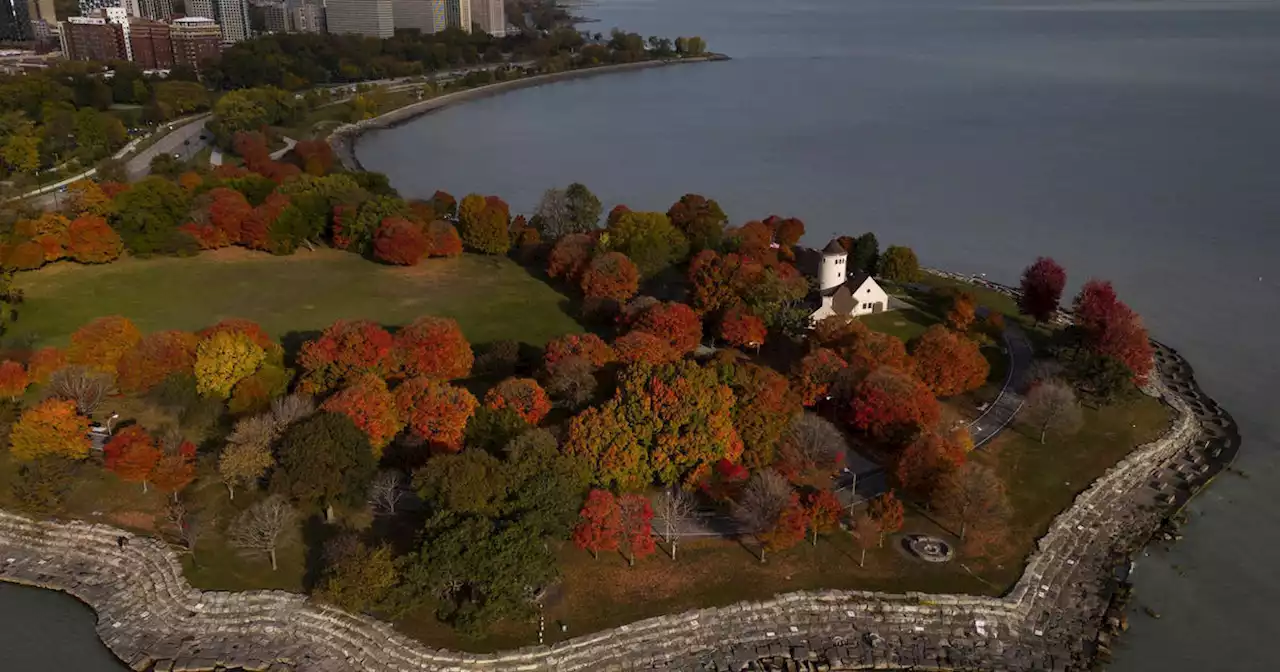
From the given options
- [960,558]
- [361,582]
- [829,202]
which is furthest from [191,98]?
[960,558]

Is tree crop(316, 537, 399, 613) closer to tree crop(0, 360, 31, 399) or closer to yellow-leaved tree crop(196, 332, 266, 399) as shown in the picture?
yellow-leaved tree crop(196, 332, 266, 399)

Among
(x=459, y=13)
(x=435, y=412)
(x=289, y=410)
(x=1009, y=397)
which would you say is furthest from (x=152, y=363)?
(x=459, y=13)

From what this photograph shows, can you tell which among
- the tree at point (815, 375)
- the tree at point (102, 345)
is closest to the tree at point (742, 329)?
the tree at point (815, 375)

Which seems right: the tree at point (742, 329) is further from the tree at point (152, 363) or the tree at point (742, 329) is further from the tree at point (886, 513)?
the tree at point (152, 363)

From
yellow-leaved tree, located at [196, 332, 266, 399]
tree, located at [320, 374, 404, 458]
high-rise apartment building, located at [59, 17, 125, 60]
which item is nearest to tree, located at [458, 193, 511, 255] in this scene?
yellow-leaved tree, located at [196, 332, 266, 399]

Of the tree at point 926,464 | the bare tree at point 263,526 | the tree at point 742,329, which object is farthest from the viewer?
the tree at point 742,329
